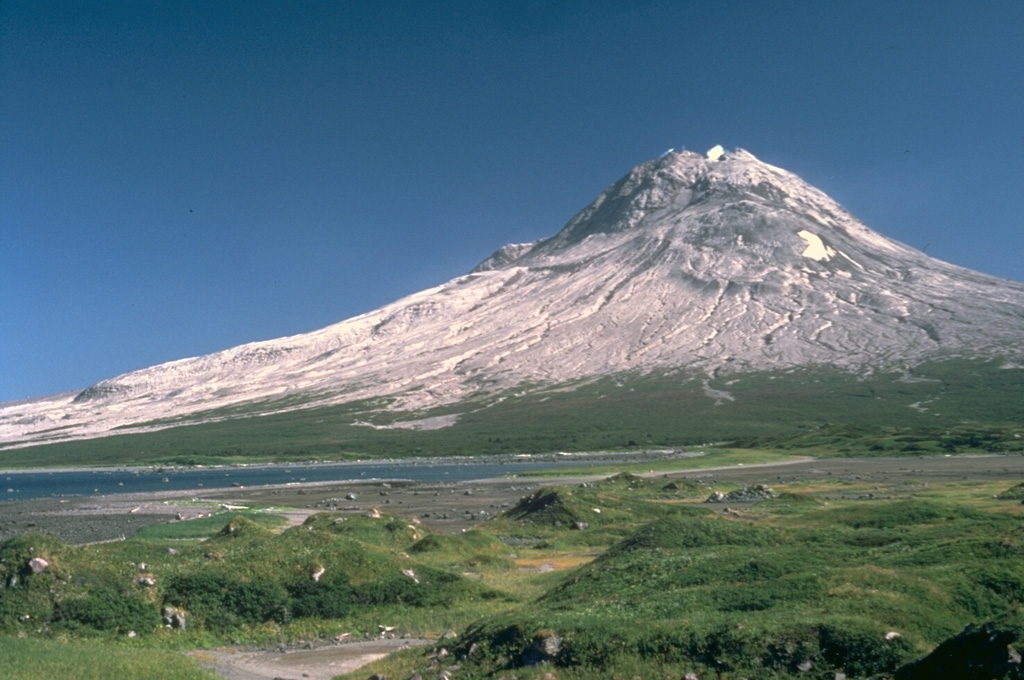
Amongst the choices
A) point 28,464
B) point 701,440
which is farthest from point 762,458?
point 28,464

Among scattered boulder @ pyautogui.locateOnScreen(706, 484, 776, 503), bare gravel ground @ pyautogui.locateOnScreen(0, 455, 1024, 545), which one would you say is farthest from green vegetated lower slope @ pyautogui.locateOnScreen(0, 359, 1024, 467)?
scattered boulder @ pyautogui.locateOnScreen(706, 484, 776, 503)

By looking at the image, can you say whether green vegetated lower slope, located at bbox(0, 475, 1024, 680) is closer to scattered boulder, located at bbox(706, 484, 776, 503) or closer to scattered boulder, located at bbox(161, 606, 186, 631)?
scattered boulder, located at bbox(161, 606, 186, 631)

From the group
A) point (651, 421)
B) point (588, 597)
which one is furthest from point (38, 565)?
point (651, 421)

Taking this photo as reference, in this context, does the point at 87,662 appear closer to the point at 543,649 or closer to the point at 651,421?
the point at 543,649

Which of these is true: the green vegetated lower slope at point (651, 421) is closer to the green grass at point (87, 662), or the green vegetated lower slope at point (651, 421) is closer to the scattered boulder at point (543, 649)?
the scattered boulder at point (543, 649)

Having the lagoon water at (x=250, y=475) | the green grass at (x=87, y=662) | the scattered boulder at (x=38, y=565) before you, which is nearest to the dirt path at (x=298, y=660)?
the green grass at (x=87, y=662)

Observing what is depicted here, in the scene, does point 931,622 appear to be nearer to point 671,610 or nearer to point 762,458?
point 671,610
